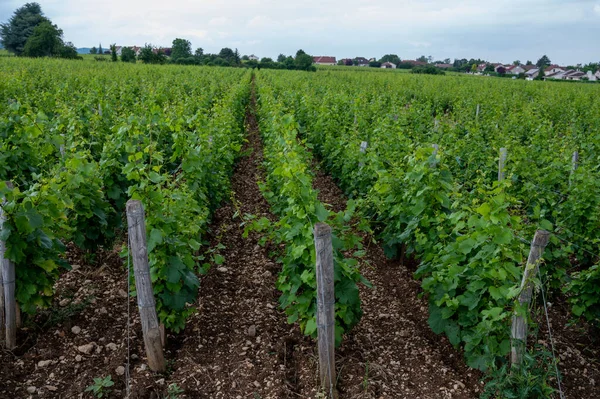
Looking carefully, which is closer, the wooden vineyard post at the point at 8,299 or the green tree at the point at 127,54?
the wooden vineyard post at the point at 8,299

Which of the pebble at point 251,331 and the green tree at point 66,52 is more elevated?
the green tree at point 66,52

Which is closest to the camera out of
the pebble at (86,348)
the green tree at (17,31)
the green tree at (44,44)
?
the pebble at (86,348)

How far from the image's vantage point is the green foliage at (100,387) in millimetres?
3500

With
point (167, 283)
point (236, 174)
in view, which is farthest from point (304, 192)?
point (236, 174)

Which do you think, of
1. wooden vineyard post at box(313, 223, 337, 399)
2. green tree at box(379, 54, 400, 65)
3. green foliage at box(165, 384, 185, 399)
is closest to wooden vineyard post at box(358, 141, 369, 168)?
wooden vineyard post at box(313, 223, 337, 399)

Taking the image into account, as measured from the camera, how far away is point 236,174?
10.3 metres

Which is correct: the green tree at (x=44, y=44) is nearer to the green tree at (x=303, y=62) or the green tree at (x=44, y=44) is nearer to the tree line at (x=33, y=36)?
the tree line at (x=33, y=36)

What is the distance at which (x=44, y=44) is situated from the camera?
5300 centimetres

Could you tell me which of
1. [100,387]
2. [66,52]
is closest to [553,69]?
[66,52]

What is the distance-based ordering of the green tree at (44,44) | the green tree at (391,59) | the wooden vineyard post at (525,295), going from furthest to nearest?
1. the green tree at (391,59)
2. the green tree at (44,44)
3. the wooden vineyard post at (525,295)

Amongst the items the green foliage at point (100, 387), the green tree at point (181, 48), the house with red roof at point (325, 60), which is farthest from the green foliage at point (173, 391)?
the house with red roof at point (325, 60)

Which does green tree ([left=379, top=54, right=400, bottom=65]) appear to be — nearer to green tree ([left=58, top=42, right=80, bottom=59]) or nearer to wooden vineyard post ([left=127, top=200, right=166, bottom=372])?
green tree ([left=58, top=42, right=80, bottom=59])

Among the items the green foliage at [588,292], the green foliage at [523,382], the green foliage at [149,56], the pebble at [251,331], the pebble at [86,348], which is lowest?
the pebble at [251,331]

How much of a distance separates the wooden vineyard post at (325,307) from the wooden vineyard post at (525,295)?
1.38m
